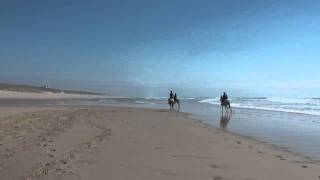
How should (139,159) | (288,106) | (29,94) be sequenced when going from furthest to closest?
(29,94), (288,106), (139,159)

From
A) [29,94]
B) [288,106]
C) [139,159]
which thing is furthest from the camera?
[29,94]

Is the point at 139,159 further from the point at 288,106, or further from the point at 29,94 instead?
the point at 29,94

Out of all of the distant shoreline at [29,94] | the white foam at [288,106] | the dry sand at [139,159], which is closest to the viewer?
the dry sand at [139,159]

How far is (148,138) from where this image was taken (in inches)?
571

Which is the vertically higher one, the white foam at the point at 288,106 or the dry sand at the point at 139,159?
the white foam at the point at 288,106

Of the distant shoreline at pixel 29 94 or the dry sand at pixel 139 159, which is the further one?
the distant shoreline at pixel 29 94

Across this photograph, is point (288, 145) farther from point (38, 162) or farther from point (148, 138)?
point (38, 162)

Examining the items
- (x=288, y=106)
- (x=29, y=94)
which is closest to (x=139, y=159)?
(x=288, y=106)

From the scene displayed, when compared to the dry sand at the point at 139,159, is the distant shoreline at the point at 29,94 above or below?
above

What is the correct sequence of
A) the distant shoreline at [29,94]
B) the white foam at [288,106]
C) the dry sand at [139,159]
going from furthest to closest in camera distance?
the distant shoreline at [29,94]
the white foam at [288,106]
the dry sand at [139,159]

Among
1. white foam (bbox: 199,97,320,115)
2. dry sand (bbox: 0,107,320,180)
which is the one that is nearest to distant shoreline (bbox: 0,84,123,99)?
white foam (bbox: 199,97,320,115)

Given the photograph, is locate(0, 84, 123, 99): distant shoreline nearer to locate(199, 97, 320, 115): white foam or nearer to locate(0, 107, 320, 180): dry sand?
locate(199, 97, 320, 115): white foam

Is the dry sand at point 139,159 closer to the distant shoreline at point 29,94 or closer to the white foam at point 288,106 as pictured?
the white foam at point 288,106

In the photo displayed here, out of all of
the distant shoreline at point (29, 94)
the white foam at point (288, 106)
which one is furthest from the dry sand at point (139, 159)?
the distant shoreline at point (29, 94)
